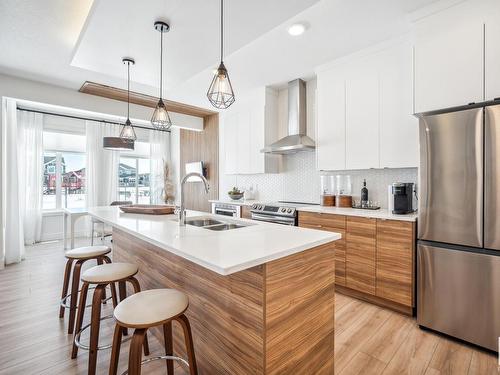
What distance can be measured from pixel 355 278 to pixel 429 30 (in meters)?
2.42

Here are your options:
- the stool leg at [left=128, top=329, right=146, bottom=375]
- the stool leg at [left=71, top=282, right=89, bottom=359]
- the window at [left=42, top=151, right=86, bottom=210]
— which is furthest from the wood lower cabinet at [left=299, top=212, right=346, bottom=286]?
the window at [left=42, top=151, right=86, bottom=210]

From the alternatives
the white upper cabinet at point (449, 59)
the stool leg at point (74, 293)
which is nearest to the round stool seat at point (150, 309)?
the stool leg at point (74, 293)

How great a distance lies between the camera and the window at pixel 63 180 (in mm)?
5598

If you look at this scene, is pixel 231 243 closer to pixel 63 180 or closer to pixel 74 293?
pixel 74 293

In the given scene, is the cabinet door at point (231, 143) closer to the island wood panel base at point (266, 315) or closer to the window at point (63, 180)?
the island wood panel base at point (266, 315)

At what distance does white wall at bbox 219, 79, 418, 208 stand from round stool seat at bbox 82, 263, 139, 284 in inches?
110

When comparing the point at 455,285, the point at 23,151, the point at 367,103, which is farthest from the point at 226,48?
the point at 23,151

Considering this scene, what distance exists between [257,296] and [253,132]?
3488 millimetres

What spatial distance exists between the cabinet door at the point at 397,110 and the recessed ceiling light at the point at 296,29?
3.26 feet

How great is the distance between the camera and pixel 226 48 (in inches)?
108

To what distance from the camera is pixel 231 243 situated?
4.58 feet

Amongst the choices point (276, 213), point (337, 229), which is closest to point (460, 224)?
point (337, 229)

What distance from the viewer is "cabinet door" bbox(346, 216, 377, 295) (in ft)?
8.52

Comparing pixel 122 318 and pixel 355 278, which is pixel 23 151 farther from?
pixel 355 278
